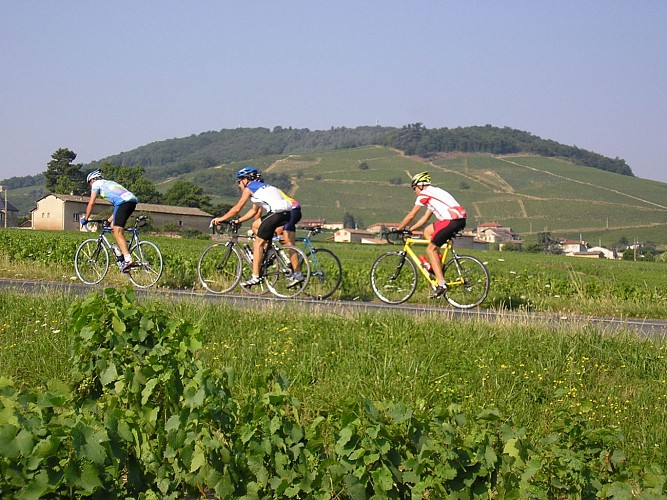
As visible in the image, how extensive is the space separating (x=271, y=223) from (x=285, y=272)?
94 centimetres

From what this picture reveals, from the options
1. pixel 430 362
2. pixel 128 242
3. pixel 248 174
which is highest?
pixel 248 174

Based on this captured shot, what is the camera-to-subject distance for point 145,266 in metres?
15.6

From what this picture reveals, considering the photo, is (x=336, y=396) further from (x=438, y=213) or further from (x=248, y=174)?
(x=248, y=174)

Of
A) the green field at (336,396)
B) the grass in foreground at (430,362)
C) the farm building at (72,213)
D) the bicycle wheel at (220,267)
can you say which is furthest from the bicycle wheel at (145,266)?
the farm building at (72,213)

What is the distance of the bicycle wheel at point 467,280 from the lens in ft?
45.9

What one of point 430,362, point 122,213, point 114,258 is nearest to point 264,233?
point 122,213

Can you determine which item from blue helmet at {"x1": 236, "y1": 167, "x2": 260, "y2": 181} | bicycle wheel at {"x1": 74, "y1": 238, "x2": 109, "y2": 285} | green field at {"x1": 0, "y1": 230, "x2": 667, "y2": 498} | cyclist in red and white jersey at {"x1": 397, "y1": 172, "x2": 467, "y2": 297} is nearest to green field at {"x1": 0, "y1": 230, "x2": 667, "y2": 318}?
bicycle wheel at {"x1": 74, "y1": 238, "x2": 109, "y2": 285}

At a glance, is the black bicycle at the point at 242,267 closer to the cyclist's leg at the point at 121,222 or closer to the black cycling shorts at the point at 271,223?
the black cycling shorts at the point at 271,223

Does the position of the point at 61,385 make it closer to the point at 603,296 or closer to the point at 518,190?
the point at 603,296

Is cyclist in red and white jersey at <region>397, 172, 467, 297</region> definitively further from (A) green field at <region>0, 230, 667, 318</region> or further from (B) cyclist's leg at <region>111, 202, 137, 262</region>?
(B) cyclist's leg at <region>111, 202, 137, 262</region>

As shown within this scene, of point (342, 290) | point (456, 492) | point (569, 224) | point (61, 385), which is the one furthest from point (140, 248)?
point (569, 224)

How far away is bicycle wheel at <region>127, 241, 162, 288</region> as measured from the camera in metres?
15.5

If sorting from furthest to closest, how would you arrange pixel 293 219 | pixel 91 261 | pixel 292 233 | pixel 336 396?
pixel 91 261
pixel 292 233
pixel 293 219
pixel 336 396

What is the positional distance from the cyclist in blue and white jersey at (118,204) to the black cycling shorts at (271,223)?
103 inches
